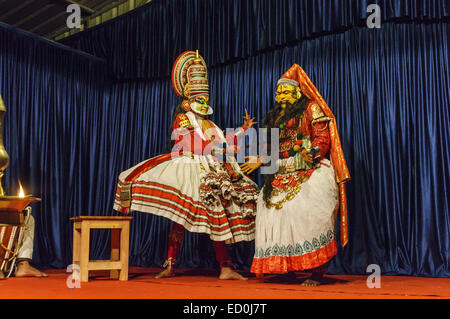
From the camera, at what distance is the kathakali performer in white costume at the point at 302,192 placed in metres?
3.64

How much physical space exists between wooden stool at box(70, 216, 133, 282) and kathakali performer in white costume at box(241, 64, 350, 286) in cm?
109

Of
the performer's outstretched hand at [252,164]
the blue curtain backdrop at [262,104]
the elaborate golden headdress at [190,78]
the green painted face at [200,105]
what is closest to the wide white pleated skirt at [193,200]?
the performer's outstretched hand at [252,164]

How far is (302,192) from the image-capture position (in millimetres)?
3719

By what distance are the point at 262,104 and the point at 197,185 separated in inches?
63.1

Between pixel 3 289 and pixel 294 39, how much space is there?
A: 3478mm

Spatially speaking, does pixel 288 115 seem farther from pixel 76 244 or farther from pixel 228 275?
pixel 76 244

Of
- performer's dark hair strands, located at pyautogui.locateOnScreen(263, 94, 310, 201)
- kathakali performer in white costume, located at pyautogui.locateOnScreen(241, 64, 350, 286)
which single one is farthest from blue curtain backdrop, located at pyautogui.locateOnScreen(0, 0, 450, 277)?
performer's dark hair strands, located at pyautogui.locateOnScreen(263, 94, 310, 201)

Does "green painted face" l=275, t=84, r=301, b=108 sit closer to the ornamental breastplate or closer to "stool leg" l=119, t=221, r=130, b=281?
the ornamental breastplate

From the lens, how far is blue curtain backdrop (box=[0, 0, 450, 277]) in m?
4.44

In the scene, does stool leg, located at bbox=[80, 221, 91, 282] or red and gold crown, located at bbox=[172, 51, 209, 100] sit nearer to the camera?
stool leg, located at bbox=[80, 221, 91, 282]

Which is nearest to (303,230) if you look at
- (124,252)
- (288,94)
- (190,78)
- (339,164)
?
(339,164)

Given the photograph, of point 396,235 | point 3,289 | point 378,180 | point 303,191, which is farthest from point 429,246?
point 3,289

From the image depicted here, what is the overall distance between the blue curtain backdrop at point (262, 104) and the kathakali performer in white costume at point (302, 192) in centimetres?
89
